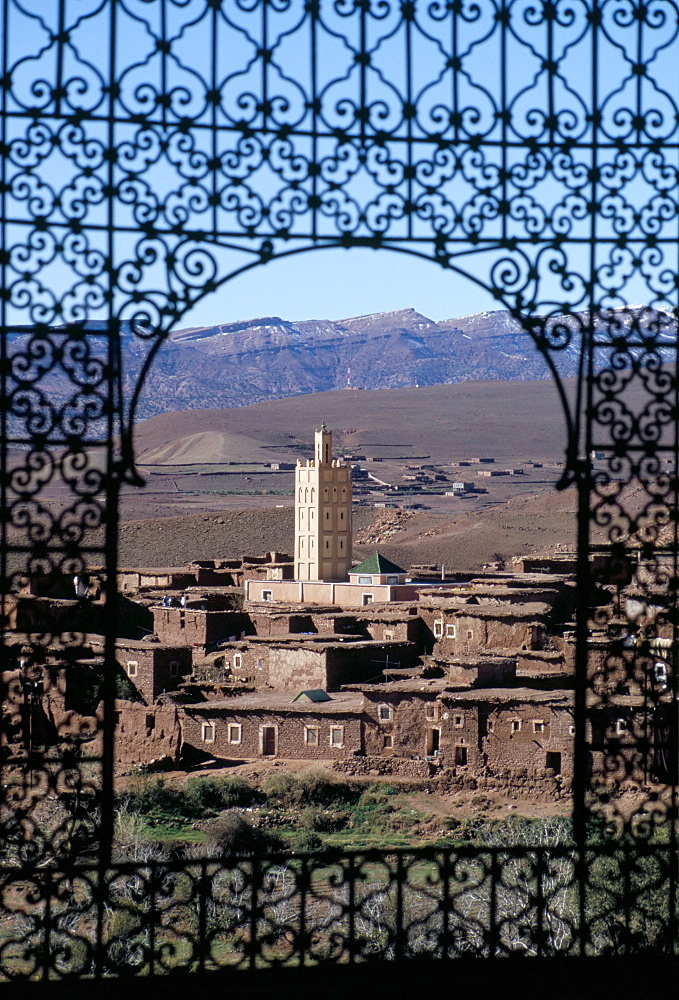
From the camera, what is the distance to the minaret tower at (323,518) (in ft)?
121

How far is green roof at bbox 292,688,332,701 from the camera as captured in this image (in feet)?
72.8

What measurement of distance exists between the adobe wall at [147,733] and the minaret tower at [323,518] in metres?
15.1

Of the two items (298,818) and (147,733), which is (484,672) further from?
(147,733)

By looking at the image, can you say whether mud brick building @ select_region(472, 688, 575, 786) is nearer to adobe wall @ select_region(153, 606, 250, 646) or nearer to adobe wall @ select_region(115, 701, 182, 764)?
adobe wall @ select_region(115, 701, 182, 764)

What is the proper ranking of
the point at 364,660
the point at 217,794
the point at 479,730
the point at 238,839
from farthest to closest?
1. the point at 364,660
2. the point at 479,730
3. the point at 217,794
4. the point at 238,839

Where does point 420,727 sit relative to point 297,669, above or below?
below

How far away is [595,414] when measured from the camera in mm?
4715

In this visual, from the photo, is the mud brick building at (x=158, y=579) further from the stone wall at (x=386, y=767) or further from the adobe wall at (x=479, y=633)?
the stone wall at (x=386, y=767)

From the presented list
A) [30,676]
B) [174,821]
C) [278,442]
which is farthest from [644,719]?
[278,442]

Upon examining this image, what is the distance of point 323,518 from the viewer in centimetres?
3794

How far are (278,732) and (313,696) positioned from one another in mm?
1478

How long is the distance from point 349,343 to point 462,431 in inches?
2992

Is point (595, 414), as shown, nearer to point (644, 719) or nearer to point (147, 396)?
point (644, 719)

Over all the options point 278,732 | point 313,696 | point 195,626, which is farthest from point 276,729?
point 195,626
